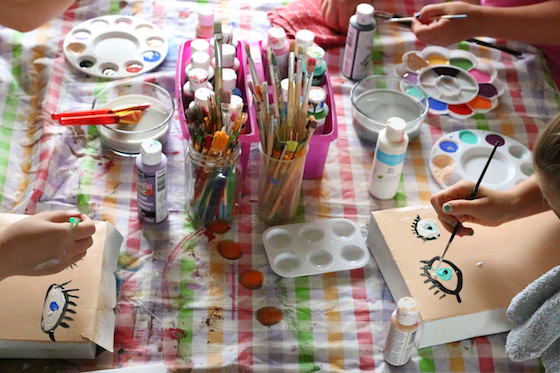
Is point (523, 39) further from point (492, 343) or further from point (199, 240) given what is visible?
point (199, 240)

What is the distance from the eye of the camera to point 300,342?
97 cm

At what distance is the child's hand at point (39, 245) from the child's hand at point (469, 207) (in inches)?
20.1

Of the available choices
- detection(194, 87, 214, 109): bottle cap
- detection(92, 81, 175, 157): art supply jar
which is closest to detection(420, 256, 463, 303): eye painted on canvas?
detection(194, 87, 214, 109): bottle cap

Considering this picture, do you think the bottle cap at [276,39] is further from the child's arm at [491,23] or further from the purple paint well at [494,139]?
the purple paint well at [494,139]

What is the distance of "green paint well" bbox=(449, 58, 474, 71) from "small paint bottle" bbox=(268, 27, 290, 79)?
15.7 inches

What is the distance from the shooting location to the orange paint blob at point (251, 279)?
103 cm

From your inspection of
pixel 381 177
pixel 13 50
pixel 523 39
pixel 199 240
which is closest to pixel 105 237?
pixel 199 240

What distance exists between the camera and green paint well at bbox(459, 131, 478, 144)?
1.26m

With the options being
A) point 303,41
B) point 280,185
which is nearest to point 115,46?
point 303,41

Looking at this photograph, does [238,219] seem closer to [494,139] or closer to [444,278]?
[444,278]

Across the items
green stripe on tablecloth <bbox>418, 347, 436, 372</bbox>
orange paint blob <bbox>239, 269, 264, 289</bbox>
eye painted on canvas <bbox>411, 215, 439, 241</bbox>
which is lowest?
green stripe on tablecloth <bbox>418, 347, 436, 372</bbox>

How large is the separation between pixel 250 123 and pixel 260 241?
0.19 meters

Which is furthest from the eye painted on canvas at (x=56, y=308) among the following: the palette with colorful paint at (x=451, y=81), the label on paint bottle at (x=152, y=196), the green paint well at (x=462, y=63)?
the green paint well at (x=462, y=63)

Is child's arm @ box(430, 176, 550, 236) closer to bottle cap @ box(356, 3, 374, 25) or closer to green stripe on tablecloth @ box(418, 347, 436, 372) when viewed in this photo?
green stripe on tablecloth @ box(418, 347, 436, 372)
